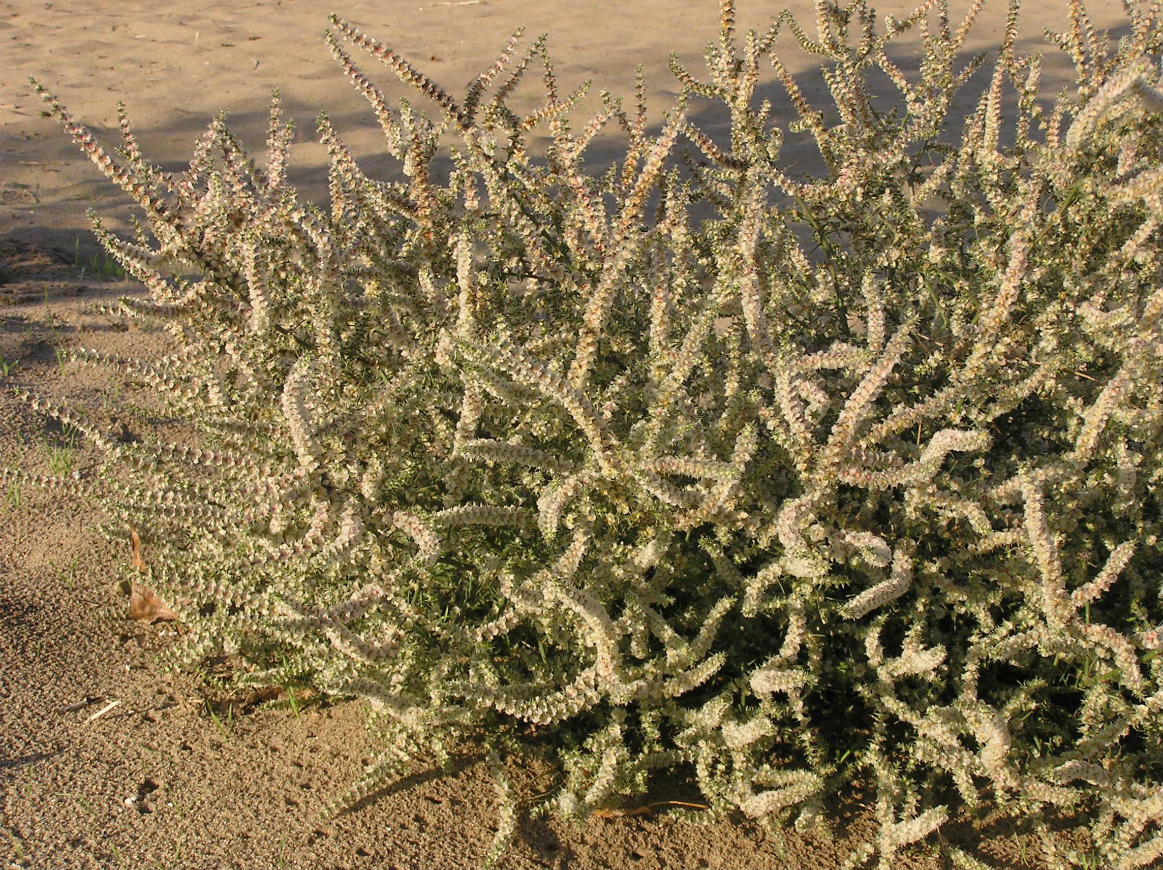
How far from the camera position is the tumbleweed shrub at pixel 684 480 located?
89.7 inches

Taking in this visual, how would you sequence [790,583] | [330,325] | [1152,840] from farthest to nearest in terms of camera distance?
[330,325] < [790,583] < [1152,840]

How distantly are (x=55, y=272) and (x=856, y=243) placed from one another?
431cm

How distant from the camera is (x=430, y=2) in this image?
1142cm

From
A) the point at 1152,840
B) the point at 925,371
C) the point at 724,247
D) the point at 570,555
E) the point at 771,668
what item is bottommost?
the point at 1152,840

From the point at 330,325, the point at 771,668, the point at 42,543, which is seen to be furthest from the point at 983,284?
the point at 42,543

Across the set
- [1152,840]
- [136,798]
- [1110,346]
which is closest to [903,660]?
[1152,840]

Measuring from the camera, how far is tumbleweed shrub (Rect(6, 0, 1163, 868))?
7.47 ft

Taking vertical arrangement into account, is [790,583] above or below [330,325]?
below

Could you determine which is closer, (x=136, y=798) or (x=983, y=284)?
(x=136, y=798)

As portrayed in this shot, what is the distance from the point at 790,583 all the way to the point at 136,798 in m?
1.55

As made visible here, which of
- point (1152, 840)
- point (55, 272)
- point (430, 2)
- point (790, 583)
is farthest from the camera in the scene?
point (430, 2)

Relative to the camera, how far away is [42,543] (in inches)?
137

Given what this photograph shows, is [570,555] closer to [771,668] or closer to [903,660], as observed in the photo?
[771,668]

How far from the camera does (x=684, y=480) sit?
2662mm
